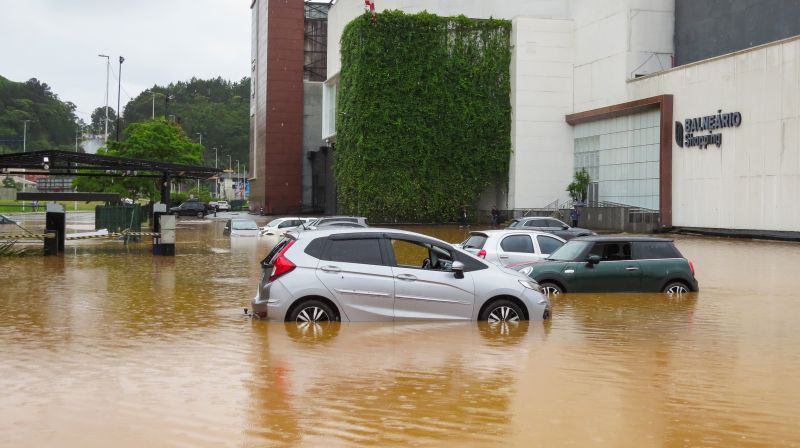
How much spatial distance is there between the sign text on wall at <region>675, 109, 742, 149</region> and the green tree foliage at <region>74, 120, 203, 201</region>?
1513 inches

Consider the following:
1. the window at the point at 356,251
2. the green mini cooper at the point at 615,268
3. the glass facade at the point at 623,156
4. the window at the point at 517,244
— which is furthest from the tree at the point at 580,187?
the window at the point at 356,251

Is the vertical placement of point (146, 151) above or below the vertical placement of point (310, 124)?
below

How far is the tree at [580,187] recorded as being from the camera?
61463 millimetres

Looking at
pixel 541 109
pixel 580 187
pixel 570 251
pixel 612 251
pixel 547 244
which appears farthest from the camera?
pixel 541 109

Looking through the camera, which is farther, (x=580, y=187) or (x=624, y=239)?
(x=580, y=187)

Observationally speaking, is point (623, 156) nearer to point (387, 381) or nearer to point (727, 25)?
point (727, 25)

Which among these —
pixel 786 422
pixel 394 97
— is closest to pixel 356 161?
pixel 394 97

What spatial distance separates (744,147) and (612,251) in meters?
30.1

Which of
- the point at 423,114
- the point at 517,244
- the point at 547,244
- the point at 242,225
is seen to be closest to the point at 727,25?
the point at 423,114

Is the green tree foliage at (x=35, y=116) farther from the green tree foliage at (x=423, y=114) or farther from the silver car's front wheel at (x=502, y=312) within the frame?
the silver car's front wheel at (x=502, y=312)

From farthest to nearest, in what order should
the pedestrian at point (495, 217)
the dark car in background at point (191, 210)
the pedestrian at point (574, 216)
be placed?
the dark car in background at point (191, 210), the pedestrian at point (495, 217), the pedestrian at point (574, 216)

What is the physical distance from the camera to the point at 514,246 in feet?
66.3

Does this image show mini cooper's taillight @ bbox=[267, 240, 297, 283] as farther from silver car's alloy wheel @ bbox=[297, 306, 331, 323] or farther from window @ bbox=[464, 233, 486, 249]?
window @ bbox=[464, 233, 486, 249]

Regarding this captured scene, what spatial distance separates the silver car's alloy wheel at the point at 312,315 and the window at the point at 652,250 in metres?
7.88
